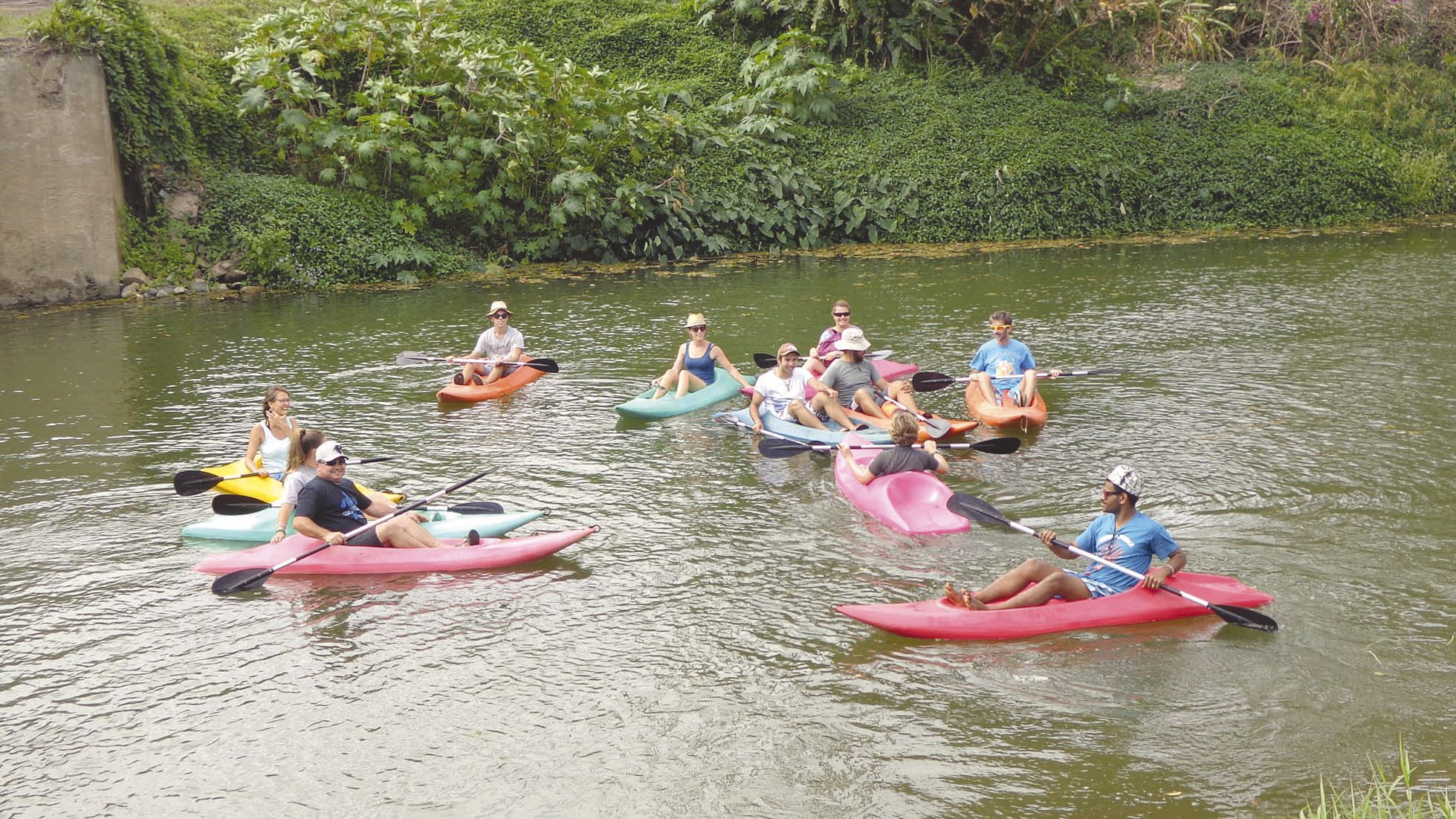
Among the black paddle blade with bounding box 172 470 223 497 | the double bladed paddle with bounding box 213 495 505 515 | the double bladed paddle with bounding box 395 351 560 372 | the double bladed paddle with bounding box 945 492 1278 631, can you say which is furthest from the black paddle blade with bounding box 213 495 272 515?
the double bladed paddle with bounding box 945 492 1278 631

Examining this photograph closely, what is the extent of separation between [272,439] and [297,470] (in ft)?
4.59

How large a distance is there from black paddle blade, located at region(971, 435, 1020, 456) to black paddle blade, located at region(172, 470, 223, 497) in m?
6.04

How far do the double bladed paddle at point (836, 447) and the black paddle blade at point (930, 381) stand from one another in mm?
1551

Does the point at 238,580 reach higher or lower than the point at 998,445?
lower

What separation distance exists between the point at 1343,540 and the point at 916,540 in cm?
279

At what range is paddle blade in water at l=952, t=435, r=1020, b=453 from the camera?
33.9 feet

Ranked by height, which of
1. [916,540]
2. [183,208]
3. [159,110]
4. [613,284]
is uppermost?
[159,110]

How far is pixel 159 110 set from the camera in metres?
20.6

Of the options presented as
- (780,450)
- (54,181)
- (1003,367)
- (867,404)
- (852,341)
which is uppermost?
(54,181)

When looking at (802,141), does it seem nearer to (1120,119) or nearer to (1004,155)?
(1004,155)

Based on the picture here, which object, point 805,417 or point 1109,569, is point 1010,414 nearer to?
point 805,417

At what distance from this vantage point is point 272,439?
10156 millimetres

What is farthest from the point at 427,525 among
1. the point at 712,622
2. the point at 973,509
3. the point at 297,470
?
the point at 973,509

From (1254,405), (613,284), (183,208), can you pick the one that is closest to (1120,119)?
(613,284)
